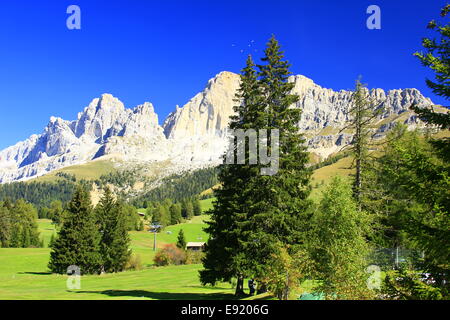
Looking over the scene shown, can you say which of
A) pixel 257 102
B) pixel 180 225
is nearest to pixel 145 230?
pixel 180 225

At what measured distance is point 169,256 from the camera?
282ft

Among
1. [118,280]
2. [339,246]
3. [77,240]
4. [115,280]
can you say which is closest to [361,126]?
[339,246]

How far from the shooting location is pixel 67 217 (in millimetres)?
65438

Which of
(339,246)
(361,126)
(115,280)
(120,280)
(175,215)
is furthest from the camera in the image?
(175,215)

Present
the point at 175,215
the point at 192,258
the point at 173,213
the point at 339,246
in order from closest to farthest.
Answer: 1. the point at 339,246
2. the point at 192,258
3. the point at 175,215
4. the point at 173,213

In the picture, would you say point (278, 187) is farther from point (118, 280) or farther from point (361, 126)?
point (118, 280)

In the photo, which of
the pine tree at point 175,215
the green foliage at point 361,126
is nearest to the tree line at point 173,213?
the pine tree at point 175,215

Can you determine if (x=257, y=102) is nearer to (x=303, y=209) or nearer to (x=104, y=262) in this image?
(x=303, y=209)

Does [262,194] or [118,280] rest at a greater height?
[262,194]

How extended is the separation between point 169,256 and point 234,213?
202 feet

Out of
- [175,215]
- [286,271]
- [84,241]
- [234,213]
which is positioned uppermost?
[234,213]

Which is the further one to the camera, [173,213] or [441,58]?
[173,213]

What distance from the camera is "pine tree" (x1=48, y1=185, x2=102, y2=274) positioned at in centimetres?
6481

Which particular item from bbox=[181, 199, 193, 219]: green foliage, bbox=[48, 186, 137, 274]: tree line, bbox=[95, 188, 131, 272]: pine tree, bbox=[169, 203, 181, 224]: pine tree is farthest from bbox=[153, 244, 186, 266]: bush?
bbox=[181, 199, 193, 219]: green foliage
